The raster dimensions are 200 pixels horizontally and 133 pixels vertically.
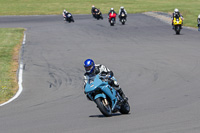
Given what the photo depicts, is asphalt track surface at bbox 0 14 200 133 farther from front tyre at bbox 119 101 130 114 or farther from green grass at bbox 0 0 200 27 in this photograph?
green grass at bbox 0 0 200 27

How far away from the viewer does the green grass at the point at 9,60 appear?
15.2 metres

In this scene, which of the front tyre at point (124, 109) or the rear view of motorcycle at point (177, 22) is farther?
the rear view of motorcycle at point (177, 22)

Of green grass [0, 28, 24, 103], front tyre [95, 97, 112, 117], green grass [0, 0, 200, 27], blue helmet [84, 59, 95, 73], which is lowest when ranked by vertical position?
green grass [0, 0, 200, 27]

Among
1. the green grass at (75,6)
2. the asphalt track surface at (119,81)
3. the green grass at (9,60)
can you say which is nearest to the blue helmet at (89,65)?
the asphalt track surface at (119,81)

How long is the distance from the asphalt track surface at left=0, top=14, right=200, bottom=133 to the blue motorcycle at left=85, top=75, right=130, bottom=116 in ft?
0.74

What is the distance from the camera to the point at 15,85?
1603 cm

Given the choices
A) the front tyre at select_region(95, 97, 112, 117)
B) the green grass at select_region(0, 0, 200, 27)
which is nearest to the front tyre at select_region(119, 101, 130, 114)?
the front tyre at select_region(95, 97, 112, 117)

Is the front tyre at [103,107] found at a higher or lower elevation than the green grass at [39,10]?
higher

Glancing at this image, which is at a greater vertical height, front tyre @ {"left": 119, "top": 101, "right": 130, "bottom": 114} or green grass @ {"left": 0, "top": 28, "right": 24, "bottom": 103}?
front tyre @ {"left": 119, "top": 101, "right": 130, "bottom": 114}

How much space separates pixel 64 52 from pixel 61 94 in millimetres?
10399

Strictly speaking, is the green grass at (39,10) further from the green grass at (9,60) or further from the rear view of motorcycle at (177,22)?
the rear view of motorcycle at (177,22)

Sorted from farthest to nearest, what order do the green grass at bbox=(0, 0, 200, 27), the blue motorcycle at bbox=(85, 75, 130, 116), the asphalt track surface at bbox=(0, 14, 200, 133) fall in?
the green grass at bbox=(0, 0, 200, 27)
the blue motorcycle at bbox=(85, 75, 130, 116)
the asphalt track surface at bbox=(0, 14, 200, 133)

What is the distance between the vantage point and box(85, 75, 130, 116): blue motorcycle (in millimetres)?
9352

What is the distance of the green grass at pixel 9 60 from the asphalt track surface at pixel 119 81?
535mm
